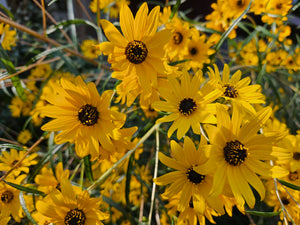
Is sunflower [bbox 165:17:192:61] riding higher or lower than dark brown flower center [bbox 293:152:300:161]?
higher

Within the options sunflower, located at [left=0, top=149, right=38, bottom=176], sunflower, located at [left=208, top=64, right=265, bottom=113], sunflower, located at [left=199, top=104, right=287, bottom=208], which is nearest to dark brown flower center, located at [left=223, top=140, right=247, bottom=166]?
sunflower, located at [left=199, top=104, right=287, bottom=208]

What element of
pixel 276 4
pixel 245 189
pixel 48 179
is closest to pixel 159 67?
pixel 245 189

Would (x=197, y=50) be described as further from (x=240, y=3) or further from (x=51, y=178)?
(x=51, y=178)

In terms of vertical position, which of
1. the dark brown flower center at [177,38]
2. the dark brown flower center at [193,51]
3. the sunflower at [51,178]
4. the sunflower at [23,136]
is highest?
the dark brown flower center at [177,38]

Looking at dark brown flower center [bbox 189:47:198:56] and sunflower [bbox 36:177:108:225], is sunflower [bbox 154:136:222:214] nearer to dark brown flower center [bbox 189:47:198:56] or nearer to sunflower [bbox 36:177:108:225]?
sunflower [bbox 36:177:108:225]

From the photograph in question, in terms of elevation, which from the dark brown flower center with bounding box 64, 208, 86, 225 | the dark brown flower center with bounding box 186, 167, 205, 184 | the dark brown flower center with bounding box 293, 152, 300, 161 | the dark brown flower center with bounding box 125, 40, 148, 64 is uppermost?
the dark brown flower center with bounding box 125, 40, 148, 64

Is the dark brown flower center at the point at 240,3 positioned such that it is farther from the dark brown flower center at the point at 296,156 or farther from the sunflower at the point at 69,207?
the sunflower at the point at 69,207

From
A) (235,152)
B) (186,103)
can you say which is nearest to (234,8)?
(186,103)

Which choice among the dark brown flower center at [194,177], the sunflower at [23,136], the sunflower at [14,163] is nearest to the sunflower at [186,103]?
the dark brown flower center at [194,177]
